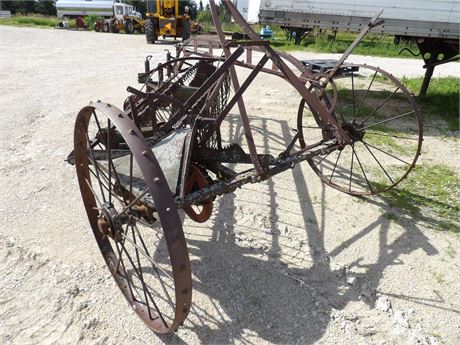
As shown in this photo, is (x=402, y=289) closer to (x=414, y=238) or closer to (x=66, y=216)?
(x=414, y=238)

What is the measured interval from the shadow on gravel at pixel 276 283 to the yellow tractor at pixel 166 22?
14834 mm

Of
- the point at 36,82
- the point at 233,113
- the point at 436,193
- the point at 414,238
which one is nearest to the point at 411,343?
the point at 414,238

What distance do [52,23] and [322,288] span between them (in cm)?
3151

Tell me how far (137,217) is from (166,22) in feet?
52.2

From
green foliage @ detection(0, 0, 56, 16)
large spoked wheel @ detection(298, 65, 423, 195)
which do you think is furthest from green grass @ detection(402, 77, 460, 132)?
green foliage @ detection(0, 0, 56, 16)

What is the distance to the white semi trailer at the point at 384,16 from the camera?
5758 millimetres

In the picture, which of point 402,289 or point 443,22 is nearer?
point 402,289

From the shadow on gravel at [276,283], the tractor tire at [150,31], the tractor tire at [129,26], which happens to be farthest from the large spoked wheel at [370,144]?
the tractor tire at [129,26]

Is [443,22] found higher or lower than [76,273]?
higher

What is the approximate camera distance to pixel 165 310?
2.21 meters

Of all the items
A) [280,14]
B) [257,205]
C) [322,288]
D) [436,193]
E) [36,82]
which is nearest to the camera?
[322,288]

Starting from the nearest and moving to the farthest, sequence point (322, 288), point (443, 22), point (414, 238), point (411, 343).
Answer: point (411, 343)
point (322, 288)
point (414, 238)
point (443, 22)

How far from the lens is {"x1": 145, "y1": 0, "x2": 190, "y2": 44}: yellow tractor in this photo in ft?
52.4

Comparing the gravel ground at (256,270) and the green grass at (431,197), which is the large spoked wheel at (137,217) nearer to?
the gravel ground at (256,270)
